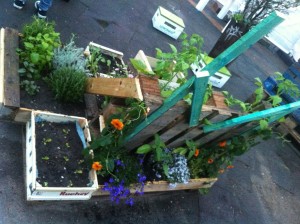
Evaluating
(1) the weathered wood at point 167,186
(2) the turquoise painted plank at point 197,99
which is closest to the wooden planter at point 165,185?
(1) the weathered wood at point 167,186

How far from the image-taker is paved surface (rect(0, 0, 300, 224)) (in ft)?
10.9

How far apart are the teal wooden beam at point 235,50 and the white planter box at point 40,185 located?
1223mm

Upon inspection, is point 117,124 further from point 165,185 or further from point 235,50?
point 235,50

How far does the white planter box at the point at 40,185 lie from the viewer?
3.01 meters

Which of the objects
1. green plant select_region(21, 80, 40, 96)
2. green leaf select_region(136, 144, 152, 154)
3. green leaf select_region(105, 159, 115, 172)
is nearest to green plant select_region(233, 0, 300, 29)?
green leaf select_region(136, 144, 152, 154)

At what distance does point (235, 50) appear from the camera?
2.57 meters

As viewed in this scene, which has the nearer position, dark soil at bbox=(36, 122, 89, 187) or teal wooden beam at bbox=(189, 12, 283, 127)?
teal wooden beam at bbox=(189, 12, 283, 127)

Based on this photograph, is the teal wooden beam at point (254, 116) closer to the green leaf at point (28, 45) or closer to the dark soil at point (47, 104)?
the dark soil at point (47, 104)

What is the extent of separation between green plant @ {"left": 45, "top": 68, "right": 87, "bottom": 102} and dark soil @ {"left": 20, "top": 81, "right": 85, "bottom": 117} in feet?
0.21

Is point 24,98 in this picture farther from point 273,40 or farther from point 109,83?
point 273,40

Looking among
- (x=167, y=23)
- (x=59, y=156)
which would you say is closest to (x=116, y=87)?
(x=59, y=156)

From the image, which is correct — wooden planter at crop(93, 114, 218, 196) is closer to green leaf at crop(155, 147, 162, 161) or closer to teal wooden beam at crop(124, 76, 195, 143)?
green leaf at crop(155, 147, 162, 161)

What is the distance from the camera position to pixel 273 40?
9516 mm

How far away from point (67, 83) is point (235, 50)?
6.66 ft
